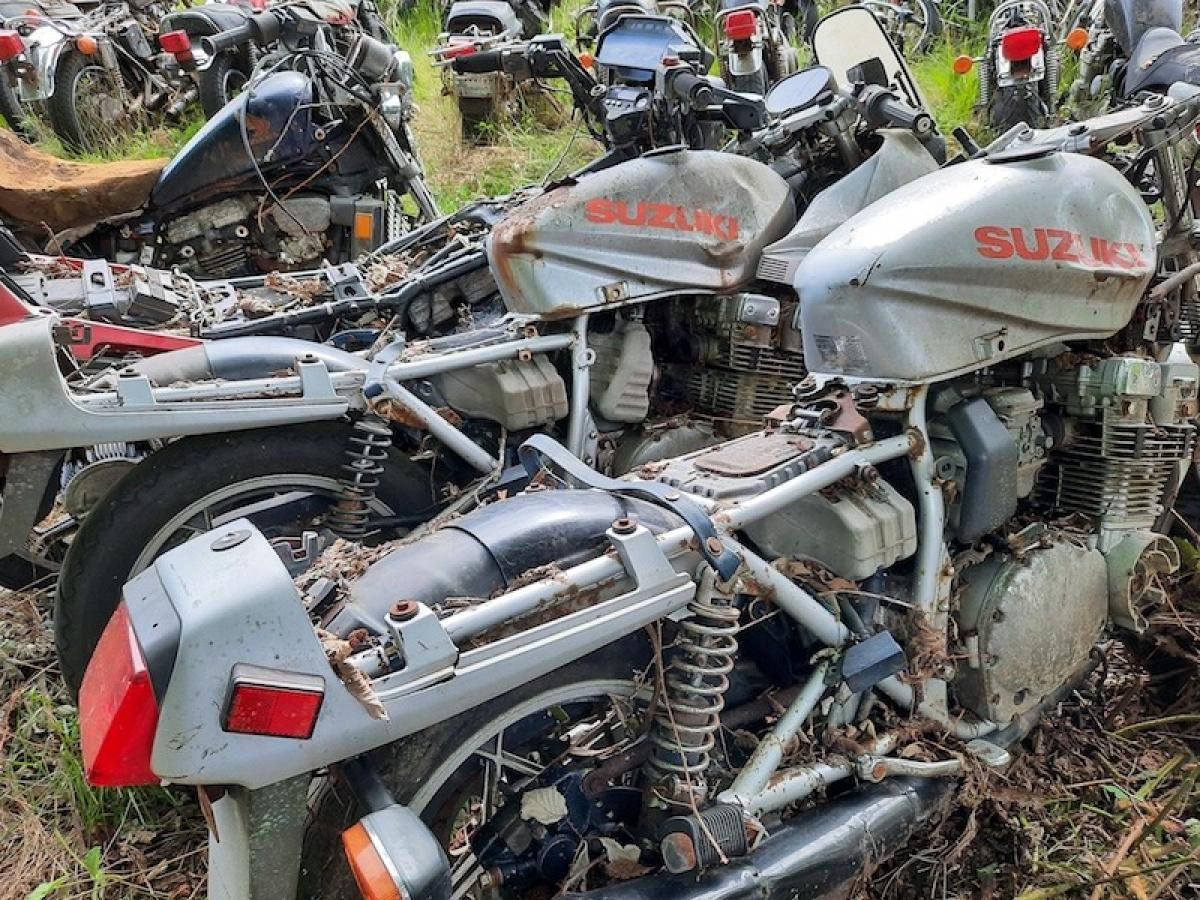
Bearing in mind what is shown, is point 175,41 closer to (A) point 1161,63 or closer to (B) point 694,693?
(A) point 1161,63

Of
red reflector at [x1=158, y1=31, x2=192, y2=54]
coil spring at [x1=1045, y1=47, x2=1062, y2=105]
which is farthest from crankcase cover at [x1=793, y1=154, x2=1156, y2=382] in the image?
red reflector at [x1=158, y1=31, x2=192, y2=54]

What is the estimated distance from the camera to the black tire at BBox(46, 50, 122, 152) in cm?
845

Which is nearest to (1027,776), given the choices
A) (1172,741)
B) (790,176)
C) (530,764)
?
(1172,741)

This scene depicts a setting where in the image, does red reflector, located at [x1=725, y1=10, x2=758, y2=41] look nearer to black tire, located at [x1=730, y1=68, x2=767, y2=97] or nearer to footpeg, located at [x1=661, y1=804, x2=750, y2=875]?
black tire, located at [x1=730, y1=68, x2=767, y2=97]

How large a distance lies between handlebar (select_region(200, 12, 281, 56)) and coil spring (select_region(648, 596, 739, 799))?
442cm

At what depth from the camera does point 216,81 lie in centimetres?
830

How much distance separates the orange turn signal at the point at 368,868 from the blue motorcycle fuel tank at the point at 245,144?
182 inches

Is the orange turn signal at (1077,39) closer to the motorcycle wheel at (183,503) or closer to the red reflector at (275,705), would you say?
the motorcycle wheel at (183,503)

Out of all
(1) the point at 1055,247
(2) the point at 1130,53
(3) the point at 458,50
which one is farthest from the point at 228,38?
(2) the point at 1130,53

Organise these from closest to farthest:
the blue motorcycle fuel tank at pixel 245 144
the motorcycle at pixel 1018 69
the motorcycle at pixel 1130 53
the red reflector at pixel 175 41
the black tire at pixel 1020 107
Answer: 1. the motorcycle at pixel 1130 53
2. the blue motorcycle fuel tank at pixel 245 144
3. the motorcycle at pixel 1018 69
4. the black tire at pixel 1020 107
5. the red reflector at pixel 175 41

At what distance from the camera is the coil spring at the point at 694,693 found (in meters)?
1.89

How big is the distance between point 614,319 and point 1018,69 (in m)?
4.16

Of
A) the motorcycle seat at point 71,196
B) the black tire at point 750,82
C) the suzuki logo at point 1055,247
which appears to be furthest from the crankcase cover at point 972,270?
the motorcycle seat at point 71,196

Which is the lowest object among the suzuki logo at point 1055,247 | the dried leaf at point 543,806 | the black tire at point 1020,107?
the dried leaf at point 543,806
